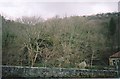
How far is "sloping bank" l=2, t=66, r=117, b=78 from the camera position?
10.6 meters

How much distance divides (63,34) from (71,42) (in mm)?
600

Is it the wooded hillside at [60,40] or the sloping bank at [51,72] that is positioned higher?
the wooded hillside at [60,40]

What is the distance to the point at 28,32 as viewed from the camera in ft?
41.7

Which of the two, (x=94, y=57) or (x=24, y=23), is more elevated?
(x=24, y=23)

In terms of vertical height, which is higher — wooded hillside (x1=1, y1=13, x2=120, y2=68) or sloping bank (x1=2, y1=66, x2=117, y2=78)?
wooded hillside (x1=1, y1=13, x2=120, y2=68)

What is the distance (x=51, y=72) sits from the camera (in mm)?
11078

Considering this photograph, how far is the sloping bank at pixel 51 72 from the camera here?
34.6ft

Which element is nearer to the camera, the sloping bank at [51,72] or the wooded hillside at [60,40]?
the sloping bank at [51,72]

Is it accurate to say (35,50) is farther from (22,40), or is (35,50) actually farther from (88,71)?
(88,71)

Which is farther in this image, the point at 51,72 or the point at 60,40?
the point at 60,40

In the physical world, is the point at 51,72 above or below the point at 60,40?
below

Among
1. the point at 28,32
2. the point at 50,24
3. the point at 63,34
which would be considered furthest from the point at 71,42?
the point at 28,32

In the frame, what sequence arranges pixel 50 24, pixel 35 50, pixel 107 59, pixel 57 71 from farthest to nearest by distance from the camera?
1. pixel 107 59
2. pixel 50 24
3. pixel 35 50
4. pixel 57 71

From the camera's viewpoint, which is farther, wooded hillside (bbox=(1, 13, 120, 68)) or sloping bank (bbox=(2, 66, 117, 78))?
wooded hillside (bbox=(1, 13, 120, 68))
